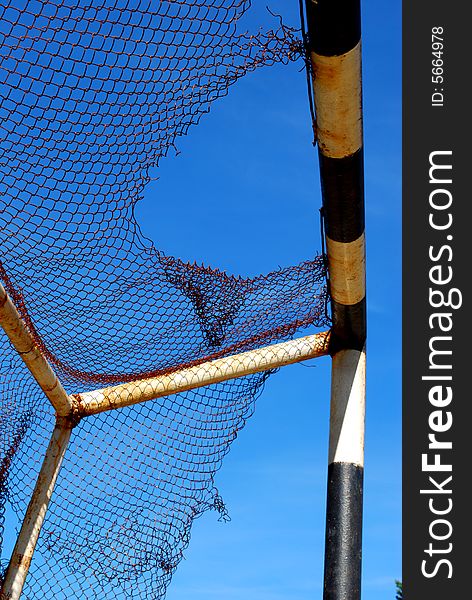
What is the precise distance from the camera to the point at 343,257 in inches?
123

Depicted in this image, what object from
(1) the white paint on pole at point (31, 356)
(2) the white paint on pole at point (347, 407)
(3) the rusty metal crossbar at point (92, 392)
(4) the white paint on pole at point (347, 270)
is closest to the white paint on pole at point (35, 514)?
(3) the rusty metal crossbar at point (92, 392)

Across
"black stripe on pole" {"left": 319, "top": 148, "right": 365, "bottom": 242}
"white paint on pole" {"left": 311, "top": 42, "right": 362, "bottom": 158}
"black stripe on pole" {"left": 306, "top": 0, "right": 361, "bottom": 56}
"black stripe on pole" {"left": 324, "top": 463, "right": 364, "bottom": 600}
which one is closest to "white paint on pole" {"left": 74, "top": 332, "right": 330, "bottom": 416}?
"black stripe on pole" {"left": 324, "top": 463, "right": 364, "bottom": 600}

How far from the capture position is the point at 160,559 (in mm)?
3852

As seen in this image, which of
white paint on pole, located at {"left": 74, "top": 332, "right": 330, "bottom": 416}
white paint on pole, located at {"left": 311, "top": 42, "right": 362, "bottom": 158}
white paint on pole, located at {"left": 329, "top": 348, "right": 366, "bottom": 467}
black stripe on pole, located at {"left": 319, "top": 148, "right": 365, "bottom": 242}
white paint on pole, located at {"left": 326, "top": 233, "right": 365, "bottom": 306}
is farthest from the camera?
white paint on pole, located at {"left": 74, "top": 332, "right": 330, "bottom": 416}

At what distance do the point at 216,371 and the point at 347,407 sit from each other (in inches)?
24.9

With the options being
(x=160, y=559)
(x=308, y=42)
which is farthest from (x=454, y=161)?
(x=160, y=559)

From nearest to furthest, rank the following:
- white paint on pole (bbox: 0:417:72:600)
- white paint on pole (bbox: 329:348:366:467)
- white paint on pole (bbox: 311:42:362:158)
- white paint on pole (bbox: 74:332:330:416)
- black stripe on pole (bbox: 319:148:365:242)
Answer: white paint on pole (bbox: 311:42:362:158) → black stripe on pole (bbox: 319:148:365:242) → white paint on pole (bbox: 329:348:366:467) → white paint on pole (bbox: 0:417:72:600) → white paint on pole (bbox: 74:332:330:416)

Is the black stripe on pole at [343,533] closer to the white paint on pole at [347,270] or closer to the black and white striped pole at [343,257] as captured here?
the black and white striped pole at [343,257]

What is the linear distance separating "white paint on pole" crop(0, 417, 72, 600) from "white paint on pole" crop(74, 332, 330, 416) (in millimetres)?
159

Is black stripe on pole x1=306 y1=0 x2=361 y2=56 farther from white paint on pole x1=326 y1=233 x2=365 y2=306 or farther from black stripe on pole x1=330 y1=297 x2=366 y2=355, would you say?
black stripe on pole x1=330 y1=297 x2=366 y2=355

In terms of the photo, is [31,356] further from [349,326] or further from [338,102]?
[338,102]

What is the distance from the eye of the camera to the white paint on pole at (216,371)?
3.67 metres

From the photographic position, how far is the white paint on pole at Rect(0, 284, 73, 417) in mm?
3170

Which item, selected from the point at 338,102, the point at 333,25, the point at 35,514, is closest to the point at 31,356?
the point at 35,514
